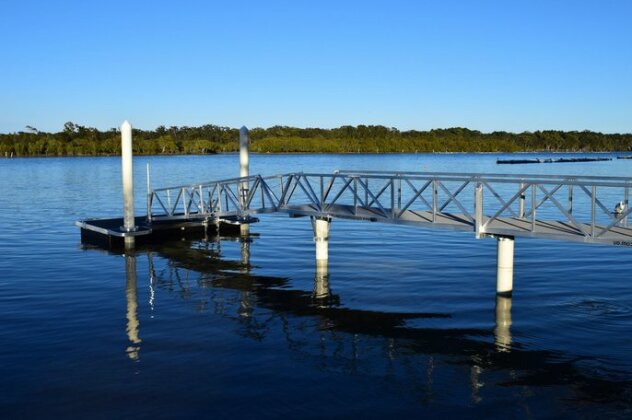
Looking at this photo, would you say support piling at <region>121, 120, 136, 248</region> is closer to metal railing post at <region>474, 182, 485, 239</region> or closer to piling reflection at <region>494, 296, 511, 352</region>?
metal railing post at <region>474, 182, 485, 239</region>

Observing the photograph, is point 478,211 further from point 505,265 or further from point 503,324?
point 503,324

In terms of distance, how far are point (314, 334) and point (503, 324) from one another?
12.9 feet

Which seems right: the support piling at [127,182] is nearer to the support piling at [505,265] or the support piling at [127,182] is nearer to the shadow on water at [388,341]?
the shadow on water at [388,341]

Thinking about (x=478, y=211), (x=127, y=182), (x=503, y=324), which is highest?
(x=127, y=182)

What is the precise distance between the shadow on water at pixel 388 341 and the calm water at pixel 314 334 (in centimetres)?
4

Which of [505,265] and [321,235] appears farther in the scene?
[321,235]

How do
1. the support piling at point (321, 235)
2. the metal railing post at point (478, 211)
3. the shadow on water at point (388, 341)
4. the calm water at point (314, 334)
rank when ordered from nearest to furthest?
the calm water at point (314, 334), the shadow on water at point (388, 341), the metal railing post at point (478, 211), the support piling at point (321, 235)

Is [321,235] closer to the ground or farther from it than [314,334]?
farther from it

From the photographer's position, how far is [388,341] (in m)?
12.2

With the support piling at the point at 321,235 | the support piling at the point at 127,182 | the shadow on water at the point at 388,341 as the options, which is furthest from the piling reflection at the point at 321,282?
the support piling at the point at 127,182

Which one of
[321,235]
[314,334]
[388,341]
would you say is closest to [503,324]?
[388,341]

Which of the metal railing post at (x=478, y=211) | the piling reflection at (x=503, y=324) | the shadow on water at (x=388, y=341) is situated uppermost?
the metal railing post at (x=478, y=211)

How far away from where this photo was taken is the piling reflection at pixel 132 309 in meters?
11.6

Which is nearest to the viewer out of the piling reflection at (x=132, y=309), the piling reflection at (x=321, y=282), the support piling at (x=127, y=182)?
the piling reflection at (x=132, y=309)
